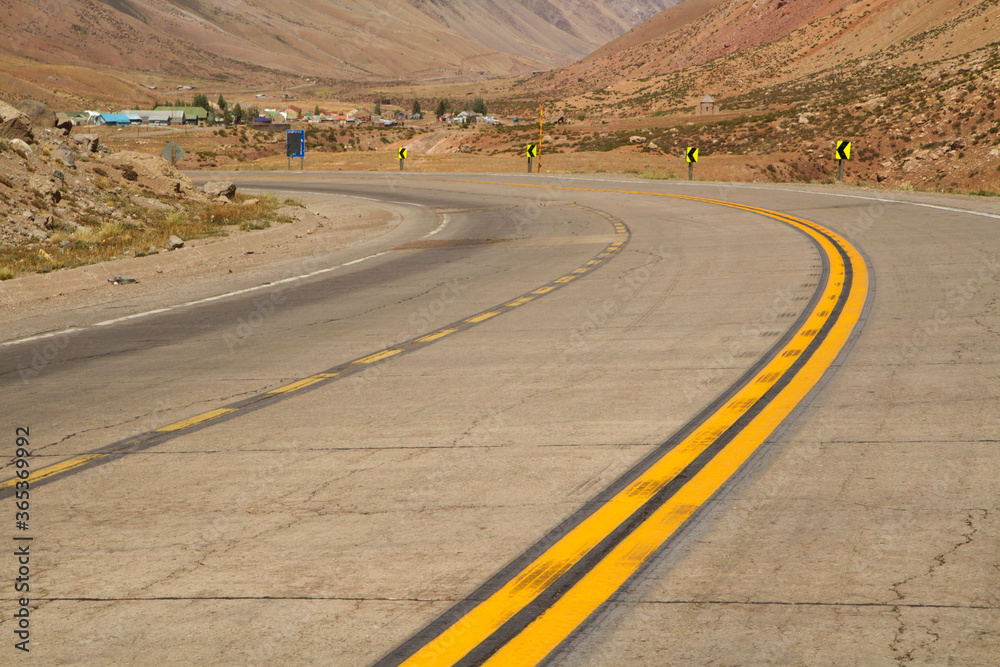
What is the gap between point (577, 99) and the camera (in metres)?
141

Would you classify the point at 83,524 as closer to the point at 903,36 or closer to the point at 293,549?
the point at 293,549

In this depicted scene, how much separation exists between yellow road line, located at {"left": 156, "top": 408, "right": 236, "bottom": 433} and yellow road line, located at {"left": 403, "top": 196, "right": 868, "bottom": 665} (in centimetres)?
327

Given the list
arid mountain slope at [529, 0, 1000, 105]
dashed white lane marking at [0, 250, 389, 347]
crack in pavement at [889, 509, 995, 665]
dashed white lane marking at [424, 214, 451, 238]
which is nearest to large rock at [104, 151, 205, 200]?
dashed white lane marking at [424, 214, 451, 238]

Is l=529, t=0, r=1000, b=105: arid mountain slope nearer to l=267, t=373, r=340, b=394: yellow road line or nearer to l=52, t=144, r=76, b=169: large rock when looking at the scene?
l=52, t=144, r=76, b=169: large rock

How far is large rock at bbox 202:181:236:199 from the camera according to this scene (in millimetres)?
30250

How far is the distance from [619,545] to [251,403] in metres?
3.82

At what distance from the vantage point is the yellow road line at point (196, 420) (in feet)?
21.6

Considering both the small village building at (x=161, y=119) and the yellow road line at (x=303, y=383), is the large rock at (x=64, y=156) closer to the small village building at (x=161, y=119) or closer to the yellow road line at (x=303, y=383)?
the yellow road line at (x=303, y=383)

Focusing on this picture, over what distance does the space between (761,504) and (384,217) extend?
76.1 ft

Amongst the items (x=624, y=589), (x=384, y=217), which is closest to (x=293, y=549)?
(x=624, y=589)

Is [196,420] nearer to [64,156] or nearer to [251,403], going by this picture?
[251,403]

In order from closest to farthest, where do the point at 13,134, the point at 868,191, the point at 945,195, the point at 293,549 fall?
the point at 293,549 → the point at 13,134 → the point at 945,195 → the point at 868,191

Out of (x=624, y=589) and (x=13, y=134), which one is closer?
(x=624, y=589)

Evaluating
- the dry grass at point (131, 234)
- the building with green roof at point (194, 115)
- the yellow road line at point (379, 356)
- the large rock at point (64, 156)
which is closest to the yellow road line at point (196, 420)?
the yellow road line at point (379, 356)
